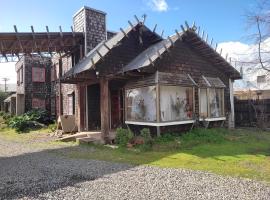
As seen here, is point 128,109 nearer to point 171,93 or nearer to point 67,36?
point 171,93

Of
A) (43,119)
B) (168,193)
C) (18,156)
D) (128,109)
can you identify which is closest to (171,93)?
(128,109)

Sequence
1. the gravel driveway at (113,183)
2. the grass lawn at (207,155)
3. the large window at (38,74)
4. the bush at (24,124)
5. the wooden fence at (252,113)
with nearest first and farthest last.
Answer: the gravel driveway at (113,183) → the grass lawn at (207,155) → the wooden fence at (252,113) → the bush at (24,124) → the large window at (38,74)

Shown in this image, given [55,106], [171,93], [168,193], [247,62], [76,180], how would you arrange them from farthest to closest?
[55,106]
[171,93]
[247,62]
[76,180]
[168,193]

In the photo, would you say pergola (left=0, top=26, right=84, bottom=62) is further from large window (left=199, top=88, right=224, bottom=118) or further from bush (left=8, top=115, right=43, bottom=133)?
large window (left=199, top=88, right=224, bottom=118)

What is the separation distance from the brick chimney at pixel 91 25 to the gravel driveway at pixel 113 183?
11084mm

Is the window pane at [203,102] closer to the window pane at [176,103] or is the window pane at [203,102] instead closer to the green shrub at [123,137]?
the window pane at [176,103]

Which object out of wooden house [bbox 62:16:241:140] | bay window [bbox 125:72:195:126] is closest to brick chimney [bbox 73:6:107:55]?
wooden house [bbox 62:16:241:140]

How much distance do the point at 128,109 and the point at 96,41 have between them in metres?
6.46

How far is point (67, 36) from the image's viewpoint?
17.4 m

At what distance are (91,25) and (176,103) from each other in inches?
339

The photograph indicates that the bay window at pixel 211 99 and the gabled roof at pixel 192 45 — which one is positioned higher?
the gabled roof at pixel 192 45

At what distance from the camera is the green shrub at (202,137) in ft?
40.5

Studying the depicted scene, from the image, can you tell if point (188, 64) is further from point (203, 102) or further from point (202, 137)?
point (202, 137)

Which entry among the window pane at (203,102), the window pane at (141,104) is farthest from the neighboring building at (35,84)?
the window pane at (203,102)
